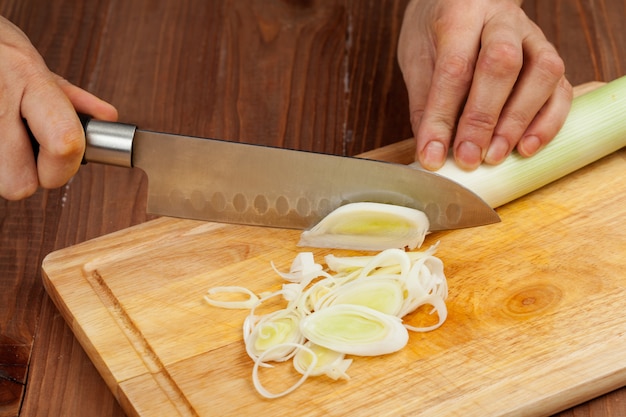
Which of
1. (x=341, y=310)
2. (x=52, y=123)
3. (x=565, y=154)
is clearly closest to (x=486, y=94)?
(x=565, y=154)

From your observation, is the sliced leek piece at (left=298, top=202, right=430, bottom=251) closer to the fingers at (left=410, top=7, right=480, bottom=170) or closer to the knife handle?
the fingers at (left=410, top=7, right=480, bottom=170)

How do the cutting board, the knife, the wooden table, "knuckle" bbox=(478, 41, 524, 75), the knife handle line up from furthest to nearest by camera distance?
the wooden table → "knuckle" bbox=(478, 41, 524, 75) → the knife → the knife handle → the cutting board

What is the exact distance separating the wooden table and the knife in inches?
13.9

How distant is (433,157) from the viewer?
7.00ft

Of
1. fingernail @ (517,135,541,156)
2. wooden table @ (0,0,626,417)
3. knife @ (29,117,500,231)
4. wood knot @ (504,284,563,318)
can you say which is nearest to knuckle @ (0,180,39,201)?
knife @ (29,117,500,231)

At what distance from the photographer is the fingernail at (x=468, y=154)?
7.00 ft

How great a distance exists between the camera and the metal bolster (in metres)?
1.86

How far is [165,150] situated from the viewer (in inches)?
77.7

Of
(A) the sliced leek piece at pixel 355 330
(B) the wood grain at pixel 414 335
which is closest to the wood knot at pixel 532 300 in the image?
(B) the wood grain at pixel 414 335

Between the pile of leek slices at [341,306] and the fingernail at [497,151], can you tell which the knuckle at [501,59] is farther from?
the pile of leek slices at [341,306]

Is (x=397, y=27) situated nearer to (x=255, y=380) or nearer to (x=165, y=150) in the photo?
(x=165, y=150)

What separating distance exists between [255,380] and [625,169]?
1.12 m

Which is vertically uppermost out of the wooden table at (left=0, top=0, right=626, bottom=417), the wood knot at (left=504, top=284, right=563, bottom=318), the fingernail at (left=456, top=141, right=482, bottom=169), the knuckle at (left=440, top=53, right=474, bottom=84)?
the knuckle at (left=440, top=53, right=474, bottom=84)

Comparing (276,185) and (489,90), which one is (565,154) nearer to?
(489,90)
